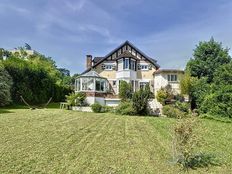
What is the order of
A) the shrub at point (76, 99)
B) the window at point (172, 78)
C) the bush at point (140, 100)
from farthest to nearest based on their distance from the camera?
the window at point (172, 78), the shrub at point (76, 99), the bush at point (140, 100)

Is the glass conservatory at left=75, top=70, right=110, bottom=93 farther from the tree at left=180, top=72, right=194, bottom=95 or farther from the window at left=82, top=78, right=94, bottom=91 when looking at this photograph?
the tree at left=180, top=72, right=194, bottom=95

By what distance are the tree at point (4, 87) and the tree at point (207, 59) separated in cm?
2741

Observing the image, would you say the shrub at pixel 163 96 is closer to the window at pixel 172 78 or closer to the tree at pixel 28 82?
the window at pixel 172 78

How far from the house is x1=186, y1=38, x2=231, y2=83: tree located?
699cm

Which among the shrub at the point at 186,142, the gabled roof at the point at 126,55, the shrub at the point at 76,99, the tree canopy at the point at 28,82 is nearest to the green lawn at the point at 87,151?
the shrub at the point at 186,142

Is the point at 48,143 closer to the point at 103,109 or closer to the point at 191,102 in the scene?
the point at 103,109

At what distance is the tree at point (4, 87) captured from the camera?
2736 centimetres

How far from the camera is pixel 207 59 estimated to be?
4322 cm

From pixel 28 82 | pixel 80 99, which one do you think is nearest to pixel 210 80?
pixel 80 99

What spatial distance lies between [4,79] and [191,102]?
23.8 metres

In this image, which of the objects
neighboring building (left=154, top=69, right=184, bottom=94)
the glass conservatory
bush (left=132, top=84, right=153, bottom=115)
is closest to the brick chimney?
the glass conservatory

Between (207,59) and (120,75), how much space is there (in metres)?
15.0

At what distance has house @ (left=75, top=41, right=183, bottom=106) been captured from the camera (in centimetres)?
3453

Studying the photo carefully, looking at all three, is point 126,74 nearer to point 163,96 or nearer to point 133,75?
point 133,75
